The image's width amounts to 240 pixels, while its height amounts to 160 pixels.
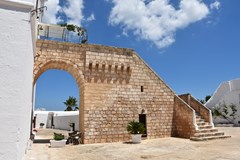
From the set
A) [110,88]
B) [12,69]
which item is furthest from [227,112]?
[12,69]

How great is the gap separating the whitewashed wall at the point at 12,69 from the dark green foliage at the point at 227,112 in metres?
21.8

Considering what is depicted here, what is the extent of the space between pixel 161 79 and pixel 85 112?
5292 millimetres

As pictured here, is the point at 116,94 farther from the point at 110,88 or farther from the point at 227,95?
the point at 227,95

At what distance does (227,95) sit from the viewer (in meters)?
23.6

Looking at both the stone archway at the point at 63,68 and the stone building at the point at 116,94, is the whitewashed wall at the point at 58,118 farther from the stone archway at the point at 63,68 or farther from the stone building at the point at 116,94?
the stone building at the point at 116,94

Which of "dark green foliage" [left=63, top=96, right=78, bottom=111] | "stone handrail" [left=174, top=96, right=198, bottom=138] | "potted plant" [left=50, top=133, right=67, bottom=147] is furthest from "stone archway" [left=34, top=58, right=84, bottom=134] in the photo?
"dark green foliage" [left=63, top=96, right=78, bottom=111]

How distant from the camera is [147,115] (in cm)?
1364

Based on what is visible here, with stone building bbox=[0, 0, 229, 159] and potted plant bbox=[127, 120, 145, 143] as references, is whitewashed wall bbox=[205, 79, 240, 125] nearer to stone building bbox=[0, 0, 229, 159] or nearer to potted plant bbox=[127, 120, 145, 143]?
stone building bbox=[0, 0, 229, 159]

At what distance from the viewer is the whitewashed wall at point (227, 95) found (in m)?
22.6

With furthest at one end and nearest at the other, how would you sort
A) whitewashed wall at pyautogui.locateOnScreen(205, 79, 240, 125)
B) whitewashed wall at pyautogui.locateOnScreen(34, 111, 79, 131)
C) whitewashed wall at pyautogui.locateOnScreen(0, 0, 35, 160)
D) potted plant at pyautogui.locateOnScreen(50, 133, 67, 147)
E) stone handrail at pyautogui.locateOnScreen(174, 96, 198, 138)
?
whitewashed wall at pyautogui.locateOnScreen(34, 111, 79, 131), whitewashed wall at pyautogui.locateOnScreen(205, 79, 240, 125), stone handrail at pyautogui.locateOnScreen(174, 96, 198, 138), potted plant at pyautogui.locateOnScreen(50, 133, 67, 147), whitewashed wall at pyautogui.locateOnScreen(0, 0, 35, 160)

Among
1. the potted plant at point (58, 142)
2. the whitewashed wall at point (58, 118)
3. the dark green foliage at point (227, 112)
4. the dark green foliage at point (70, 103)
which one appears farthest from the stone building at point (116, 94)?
the dark green foliage at point (70, 103)

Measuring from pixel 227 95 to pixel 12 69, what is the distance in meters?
23.4

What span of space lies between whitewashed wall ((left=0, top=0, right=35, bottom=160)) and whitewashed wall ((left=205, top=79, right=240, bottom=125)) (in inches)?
874

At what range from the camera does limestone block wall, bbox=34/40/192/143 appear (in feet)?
39.8
